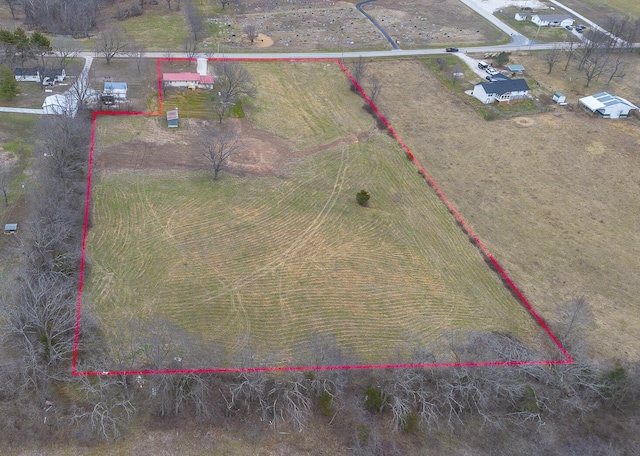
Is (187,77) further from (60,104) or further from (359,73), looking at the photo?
(359,73)

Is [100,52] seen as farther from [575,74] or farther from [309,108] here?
[575,74]

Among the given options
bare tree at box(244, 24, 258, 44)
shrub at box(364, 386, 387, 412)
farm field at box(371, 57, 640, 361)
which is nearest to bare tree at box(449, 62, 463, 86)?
farm field at box(371, 57, 640, 361)

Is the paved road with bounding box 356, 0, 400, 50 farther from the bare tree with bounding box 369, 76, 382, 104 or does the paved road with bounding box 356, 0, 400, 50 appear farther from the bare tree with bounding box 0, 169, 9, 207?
the bare tree with bounding box 0, 169, 9, 207

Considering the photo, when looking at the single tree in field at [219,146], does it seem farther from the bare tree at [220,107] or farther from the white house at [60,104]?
the white house at [60,104]

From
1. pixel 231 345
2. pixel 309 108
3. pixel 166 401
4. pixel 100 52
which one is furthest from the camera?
pixel 100 52

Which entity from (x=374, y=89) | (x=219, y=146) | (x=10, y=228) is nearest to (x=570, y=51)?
(x=374, y=89)

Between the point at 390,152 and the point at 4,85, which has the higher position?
the point at 4,85

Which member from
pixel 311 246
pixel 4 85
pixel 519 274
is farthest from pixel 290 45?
pixel 519 274

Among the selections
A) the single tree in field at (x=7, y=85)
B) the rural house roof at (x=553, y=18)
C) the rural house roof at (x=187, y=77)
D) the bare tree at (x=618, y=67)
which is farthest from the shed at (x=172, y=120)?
the rural house roof at (x=553, y=18)
